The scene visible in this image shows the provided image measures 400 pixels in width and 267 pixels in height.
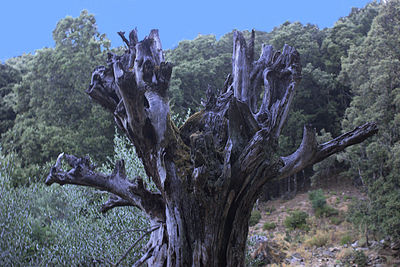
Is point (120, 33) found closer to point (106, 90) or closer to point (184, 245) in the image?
point (106, 90)

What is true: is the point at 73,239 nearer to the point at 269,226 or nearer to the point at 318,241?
the point at 318,241

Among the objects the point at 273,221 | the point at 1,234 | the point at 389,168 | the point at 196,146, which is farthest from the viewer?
the point at 273,221

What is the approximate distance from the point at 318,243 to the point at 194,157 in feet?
47.4

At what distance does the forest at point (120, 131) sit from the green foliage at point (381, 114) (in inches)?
1.7

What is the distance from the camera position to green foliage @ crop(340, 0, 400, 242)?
12793mm

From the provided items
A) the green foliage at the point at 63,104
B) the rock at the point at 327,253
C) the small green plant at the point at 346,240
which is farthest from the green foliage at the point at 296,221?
the green foliage at the point at 63,104

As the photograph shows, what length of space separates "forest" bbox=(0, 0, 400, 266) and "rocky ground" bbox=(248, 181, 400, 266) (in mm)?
466

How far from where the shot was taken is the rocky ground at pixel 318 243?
1373cm

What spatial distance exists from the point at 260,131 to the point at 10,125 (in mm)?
22511

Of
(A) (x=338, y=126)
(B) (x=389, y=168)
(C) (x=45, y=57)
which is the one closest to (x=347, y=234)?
→ (B) (x=389, y=168)

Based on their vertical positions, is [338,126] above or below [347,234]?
above

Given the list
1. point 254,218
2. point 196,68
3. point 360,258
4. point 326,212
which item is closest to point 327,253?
point 360,258

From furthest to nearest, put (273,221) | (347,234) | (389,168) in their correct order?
(273,221) → (347,234) → (389,168)

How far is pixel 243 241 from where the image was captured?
13.7 ft
